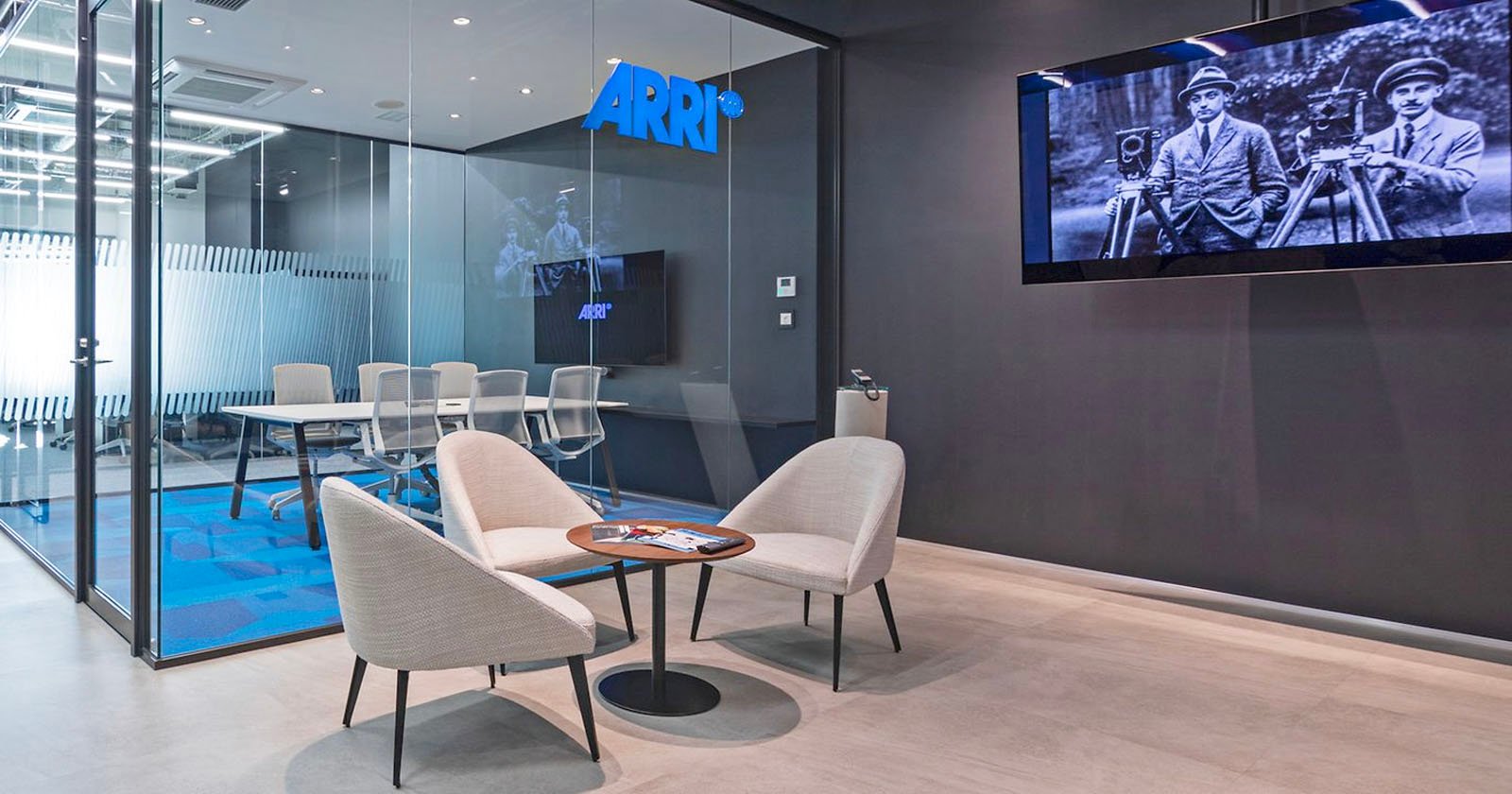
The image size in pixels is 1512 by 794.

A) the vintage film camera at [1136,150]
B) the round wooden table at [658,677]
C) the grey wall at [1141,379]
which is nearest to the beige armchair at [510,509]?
the round wooden table at [658,677]

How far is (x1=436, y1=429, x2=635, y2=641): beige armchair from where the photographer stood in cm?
342

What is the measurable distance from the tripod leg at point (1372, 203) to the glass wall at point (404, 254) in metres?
3.25

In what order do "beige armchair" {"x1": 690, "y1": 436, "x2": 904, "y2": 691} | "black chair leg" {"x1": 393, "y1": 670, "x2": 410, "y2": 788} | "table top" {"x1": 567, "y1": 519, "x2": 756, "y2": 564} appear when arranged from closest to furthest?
"black chair leg" {"x1": 393, "y1": 670, "x2": 410, "y2": 788} → "table top" {"x1": 567, "y1": 519, "x2": 756, "y2": 564} → "beige armchair" {"x1": 690, "y1": 436, "x2": 904, "y2": 691}

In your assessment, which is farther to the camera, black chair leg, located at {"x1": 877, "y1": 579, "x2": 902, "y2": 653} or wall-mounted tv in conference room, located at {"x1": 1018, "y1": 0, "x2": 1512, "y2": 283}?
Result: black chair leg, located at {"x1": 877, "y1": 579, "x2": 902, "y2": 653}

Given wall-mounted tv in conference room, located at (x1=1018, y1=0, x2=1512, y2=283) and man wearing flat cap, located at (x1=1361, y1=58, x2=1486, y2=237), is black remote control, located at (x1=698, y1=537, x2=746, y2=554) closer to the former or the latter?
wall-mounted tv in conference room, located at (x1=1018, y1=0, x2=1512, y2=283)

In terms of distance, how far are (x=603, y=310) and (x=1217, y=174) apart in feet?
9.96

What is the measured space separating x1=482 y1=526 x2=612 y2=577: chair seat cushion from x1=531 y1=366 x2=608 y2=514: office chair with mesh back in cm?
96

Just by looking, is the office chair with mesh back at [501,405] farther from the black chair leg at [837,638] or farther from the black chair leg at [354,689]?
the black chair leg at [837,638]

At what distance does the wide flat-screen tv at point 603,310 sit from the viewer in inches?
180

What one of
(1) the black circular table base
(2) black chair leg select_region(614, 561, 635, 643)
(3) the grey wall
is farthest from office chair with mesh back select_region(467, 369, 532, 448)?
(3) the grey wall

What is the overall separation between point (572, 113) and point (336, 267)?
1488 mm

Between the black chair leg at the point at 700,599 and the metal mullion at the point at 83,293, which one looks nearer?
the black chair leg at the point at 700,599

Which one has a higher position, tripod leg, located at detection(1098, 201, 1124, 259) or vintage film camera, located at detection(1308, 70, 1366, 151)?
vintage film camera, located at detection(1308, 70, 1366, 151)

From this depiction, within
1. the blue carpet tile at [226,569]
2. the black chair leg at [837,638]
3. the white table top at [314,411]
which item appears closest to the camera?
the black chair leg at [837,638]
